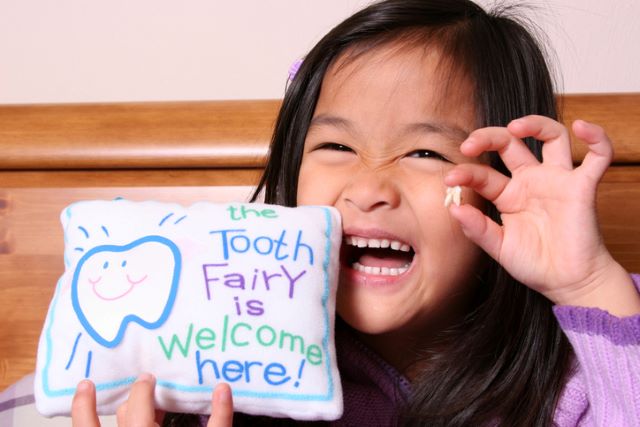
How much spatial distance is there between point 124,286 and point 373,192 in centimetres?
32

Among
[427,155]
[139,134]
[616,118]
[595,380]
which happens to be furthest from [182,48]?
[595,380]

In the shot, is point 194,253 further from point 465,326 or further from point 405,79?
point 465,326

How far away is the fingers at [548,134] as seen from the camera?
32.6 inches

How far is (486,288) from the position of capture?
107cm

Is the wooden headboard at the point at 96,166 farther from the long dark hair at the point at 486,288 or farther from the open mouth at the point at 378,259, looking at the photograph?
the open mouth at the point at 378,259

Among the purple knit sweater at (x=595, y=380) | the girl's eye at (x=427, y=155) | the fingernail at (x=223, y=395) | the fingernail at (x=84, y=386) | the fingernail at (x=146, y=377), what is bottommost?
the purple knit sweater at (x=595, y=380)

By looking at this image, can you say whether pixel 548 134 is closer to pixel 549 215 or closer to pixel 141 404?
pixel 549 215

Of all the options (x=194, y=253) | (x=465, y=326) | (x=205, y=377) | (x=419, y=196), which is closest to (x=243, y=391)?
(x=205, y=377)

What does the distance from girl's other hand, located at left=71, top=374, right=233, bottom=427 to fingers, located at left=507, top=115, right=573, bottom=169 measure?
0.43m

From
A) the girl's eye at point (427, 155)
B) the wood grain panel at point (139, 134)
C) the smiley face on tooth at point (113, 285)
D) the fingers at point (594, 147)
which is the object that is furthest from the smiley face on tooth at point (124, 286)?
the wood grain panel at point (139, 134)

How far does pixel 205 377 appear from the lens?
27.7 inches

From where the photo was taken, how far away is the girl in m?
0.84

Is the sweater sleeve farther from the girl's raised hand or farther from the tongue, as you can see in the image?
the tongue

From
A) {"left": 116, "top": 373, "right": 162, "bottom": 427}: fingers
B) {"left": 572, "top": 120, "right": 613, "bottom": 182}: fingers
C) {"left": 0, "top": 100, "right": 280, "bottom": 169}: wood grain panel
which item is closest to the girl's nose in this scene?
{"left": 572, "top": 120, "right": 613, "bottom": 182}: fingers
